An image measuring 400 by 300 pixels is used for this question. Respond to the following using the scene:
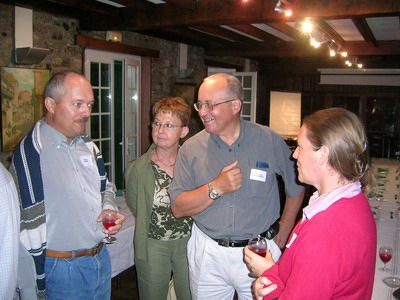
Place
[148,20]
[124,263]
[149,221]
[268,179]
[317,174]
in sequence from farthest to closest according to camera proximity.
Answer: [148,20] < [124,263] < [149,221] < [268,179] < [317,174]

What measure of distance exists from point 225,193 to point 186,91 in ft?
16.7

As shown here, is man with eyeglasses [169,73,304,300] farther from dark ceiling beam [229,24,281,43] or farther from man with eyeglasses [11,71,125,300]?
dark ceiling beam [229,24,281,43]

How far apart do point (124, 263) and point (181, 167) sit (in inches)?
50.3

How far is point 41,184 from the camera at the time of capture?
1827mm

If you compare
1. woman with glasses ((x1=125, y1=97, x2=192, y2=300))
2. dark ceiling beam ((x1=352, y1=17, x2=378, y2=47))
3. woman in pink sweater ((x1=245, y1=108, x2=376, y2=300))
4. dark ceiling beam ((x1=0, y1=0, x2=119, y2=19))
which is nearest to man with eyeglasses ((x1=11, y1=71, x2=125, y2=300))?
woman with glasses ((x1=125, y1=97, x2=192, y2=300))

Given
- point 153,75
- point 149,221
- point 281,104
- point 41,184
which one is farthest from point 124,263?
point 281,104

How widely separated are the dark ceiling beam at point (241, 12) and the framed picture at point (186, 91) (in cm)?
231

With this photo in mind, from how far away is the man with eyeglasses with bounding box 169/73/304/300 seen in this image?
2062 millimetres

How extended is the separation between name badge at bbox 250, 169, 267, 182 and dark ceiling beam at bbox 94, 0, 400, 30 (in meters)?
2.14

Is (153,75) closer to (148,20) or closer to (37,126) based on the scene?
(148,20)

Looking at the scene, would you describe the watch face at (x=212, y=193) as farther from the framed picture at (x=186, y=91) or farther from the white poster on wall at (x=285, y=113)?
the white poster on wall at (x=285, y=113)

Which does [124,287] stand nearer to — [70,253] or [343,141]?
[70,253]

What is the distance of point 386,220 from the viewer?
140 inches

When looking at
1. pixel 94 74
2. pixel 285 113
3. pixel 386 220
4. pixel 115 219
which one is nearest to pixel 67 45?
pixel 94 74
